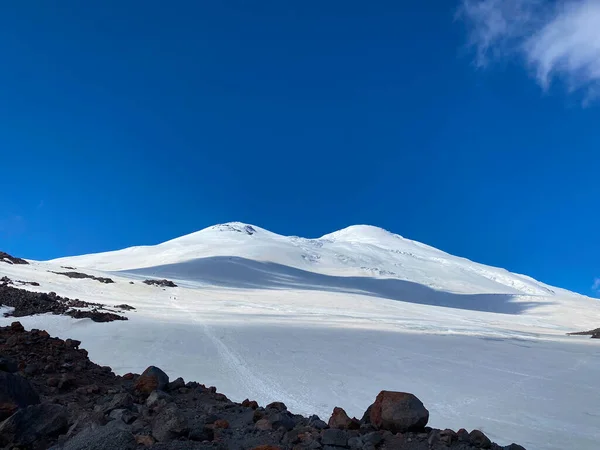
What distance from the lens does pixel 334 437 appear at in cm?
391

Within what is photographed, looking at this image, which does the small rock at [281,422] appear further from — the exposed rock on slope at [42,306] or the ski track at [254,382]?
the exposed rock on slope at [42,306]

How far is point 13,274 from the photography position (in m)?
28.0

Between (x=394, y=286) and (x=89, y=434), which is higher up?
(x=394, y=286)

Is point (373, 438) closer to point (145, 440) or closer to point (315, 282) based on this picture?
point (145, 440)

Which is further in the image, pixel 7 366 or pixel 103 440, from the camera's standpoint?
pixel 7 366

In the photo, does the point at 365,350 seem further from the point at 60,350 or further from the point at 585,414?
the point at 60,350

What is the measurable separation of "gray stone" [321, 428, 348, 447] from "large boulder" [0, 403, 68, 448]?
2.20 m

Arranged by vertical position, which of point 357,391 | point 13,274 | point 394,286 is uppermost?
point 394,286

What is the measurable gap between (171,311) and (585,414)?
16831 mm

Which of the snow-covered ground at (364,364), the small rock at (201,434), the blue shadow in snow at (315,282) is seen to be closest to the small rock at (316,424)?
the small rock at (201,434)

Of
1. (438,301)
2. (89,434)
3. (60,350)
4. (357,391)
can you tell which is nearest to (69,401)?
(89,434)

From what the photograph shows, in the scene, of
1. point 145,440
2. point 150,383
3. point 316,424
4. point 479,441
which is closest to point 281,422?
point 316,424

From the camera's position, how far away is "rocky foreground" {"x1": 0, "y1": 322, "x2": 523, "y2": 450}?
3.55 metres

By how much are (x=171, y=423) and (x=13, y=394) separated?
1.57 meters
